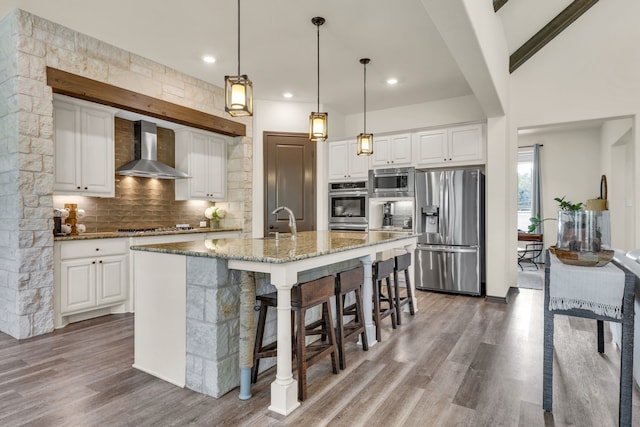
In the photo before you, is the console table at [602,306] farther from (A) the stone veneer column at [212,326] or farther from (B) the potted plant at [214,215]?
(B) the potted plant at [214,215]

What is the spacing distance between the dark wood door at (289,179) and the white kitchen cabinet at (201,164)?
655 millimetres

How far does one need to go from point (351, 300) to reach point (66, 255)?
2784 mm

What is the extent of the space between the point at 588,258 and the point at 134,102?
14.0 feet

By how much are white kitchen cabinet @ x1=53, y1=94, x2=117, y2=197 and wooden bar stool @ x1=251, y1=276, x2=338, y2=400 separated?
2612 mm

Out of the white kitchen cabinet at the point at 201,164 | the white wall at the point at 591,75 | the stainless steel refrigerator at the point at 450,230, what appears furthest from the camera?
the white kitchen cabinet at the point at 201,164

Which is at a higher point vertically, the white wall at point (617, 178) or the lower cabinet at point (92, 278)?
the white wall at point (617, 178)

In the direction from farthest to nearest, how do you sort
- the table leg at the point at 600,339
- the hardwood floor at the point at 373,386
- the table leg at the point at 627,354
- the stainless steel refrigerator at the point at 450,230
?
the stainless steel refrigerator at the point at 450,230 < the table leg at the point at 600,339 < the hardwood floor at the point at 373,386 < the table leg at the point at 627,354

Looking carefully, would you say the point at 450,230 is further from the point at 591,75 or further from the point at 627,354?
the point at 627,354

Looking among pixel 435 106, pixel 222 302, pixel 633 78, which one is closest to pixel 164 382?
pixel 222 302

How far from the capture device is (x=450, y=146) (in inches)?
199

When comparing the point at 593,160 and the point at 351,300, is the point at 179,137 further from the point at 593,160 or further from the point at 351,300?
the point at 593,160

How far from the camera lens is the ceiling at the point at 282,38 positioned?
10.3ft

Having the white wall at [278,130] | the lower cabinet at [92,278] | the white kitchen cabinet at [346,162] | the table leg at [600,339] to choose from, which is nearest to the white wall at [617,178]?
the white kitchen cabinet at [346,162]

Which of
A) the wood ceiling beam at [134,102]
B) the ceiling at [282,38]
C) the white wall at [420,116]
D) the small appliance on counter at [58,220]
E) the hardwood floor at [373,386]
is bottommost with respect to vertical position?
the hardwood floor at [373,386]
